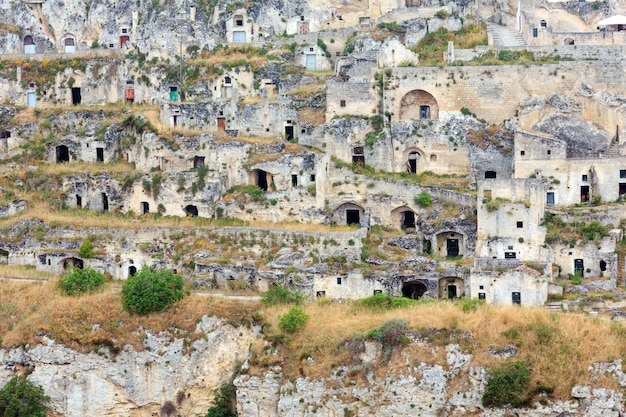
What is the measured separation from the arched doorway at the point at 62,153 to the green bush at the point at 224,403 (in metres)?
19.1

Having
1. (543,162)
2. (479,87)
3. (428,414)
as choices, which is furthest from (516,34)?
(428,414)

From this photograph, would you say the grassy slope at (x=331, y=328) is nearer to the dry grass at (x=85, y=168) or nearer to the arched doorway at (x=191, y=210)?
the arched doorway at (x=191, y=210)

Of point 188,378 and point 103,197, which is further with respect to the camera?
point 103,197

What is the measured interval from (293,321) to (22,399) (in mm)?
11497

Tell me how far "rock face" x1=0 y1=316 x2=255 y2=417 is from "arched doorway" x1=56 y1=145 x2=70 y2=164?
1564cm

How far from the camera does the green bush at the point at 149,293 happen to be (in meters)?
56.6

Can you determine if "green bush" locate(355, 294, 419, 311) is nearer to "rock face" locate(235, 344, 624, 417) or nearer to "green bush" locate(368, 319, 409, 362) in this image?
"green bush" locate(368, 319, 409, 362)

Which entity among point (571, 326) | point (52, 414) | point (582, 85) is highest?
point (582, 85)

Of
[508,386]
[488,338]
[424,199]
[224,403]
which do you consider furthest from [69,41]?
[508,386]

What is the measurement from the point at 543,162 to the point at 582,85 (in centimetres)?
548

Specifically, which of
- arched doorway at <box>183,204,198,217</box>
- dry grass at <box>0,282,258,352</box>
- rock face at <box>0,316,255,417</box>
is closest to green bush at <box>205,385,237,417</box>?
rock face at <box>0,316,255,417</box>

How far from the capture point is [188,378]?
56656 mm

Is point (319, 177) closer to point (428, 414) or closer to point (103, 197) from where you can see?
point (103, 197)

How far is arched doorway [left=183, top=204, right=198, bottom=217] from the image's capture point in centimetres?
6512
